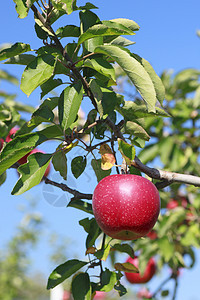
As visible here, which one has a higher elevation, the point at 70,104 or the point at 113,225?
the point at 70,104

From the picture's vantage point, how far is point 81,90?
37.0 inches

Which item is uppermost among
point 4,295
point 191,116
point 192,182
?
point 192,182

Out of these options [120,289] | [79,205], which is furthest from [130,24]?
[120,289]

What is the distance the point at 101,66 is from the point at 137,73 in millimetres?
95

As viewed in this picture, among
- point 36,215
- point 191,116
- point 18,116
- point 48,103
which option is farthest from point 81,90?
point 36,215

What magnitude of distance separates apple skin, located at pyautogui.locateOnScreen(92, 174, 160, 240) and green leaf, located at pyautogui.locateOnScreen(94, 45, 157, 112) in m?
0.19

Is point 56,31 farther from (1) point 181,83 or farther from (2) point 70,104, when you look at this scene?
(1) point 181,83

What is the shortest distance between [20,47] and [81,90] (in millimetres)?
186

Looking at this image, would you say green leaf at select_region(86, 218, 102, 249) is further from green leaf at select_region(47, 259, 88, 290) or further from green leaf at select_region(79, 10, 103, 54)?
green leaf at select_region(79, 10, 103, 54)

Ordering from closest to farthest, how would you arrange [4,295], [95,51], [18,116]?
[95,51] → [18,116] → [4,295]

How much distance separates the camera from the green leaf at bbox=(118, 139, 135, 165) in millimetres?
920

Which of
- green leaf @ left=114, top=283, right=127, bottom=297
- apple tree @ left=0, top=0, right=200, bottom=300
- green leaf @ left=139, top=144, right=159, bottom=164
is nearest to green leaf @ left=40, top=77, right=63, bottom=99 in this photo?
apple tree @ left=0, top=0, right=200, bottom=300

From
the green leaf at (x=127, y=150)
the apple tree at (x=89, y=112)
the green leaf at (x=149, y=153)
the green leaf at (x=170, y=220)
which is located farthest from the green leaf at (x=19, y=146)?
the green leaf at (x=149, y=153)

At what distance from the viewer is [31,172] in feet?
3.08
